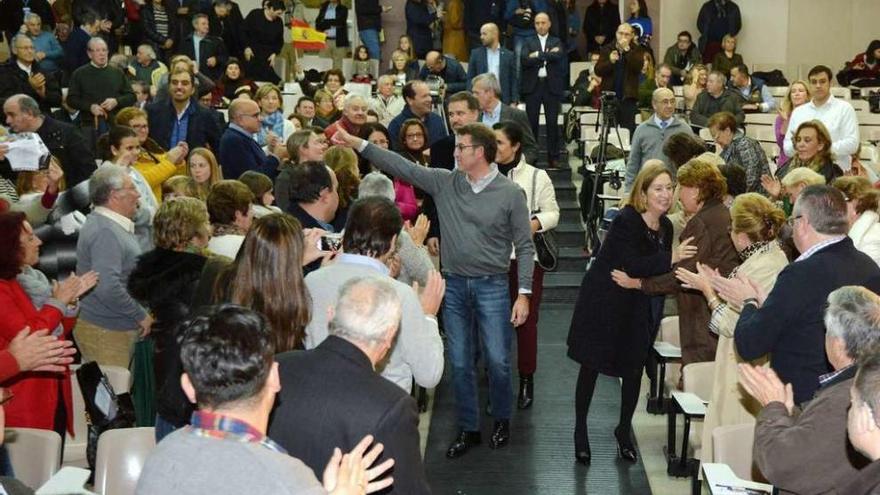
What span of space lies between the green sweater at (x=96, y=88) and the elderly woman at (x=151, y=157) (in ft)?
8.77

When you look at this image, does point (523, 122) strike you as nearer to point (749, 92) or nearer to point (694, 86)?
point (694, 86)

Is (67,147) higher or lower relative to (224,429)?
lower

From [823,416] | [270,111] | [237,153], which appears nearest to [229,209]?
[237,153]

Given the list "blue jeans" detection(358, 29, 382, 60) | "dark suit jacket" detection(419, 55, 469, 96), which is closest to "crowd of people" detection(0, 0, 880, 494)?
"dark suit jacket" detection(419, 55, 469, 96)

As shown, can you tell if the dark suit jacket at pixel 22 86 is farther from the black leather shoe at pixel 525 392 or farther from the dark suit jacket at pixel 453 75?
the black leather shoe at pixel 525 392

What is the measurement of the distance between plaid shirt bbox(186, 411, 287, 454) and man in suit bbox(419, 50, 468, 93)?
381 inches

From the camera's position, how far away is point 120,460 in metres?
4.14

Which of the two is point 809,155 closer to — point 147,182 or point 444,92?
point 147,182

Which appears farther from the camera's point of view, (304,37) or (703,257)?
(304,37)

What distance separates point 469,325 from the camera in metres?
6.04

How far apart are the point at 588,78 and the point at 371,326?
1147 centimetres

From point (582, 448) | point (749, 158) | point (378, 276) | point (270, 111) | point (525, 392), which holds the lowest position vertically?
point (525, 392)

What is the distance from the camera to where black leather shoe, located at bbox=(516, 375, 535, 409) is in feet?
22.8

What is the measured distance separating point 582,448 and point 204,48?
8.73 meters
